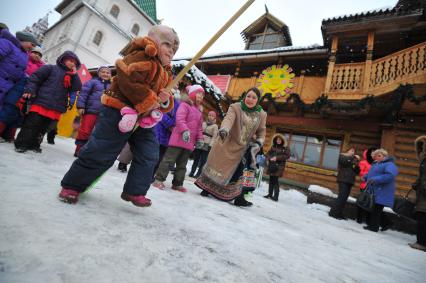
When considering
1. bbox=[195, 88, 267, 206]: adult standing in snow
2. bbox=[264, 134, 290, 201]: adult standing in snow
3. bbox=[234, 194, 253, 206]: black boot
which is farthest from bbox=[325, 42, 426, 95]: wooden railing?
bbox=[234, 194, 253, 206]: black boot

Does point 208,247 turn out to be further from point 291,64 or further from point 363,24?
point 291,64

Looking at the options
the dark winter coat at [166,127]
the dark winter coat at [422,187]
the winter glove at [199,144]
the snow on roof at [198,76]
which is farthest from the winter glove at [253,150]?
the snow on roof at [198,76]

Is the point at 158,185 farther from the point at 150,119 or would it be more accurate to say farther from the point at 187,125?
the point at 150,119

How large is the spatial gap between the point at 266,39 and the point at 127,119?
14.1 meters

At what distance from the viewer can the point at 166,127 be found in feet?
11.5

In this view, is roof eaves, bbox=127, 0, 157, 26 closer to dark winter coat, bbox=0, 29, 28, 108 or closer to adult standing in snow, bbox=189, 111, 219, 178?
adult standing in snow, bbox=189, 111, 219, 178

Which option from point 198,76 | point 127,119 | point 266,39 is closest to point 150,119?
point 127,119

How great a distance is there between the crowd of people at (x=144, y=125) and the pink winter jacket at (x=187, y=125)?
1 centimetres

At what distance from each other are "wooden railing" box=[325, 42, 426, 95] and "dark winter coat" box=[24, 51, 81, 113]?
7.72 m

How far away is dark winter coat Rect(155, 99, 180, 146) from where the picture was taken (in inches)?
136

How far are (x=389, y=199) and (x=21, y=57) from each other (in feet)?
20.9

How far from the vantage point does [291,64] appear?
1139 cm

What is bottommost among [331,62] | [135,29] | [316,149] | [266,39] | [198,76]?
[316,149]

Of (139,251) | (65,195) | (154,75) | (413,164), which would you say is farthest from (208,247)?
(413,164)
